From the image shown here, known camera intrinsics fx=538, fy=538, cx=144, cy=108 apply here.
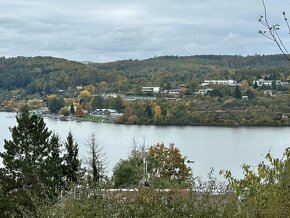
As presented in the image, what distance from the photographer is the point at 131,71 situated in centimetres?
11375

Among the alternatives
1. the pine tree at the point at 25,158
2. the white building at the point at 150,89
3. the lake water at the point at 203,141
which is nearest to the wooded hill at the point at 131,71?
the white building at the point at 150,89

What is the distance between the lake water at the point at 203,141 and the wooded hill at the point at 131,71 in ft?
100

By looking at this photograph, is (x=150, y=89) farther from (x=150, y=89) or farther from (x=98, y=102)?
(x=98, y=102)

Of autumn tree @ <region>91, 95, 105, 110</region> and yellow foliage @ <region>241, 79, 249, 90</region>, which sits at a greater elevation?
yellow foliage @ <region>241, 79, 249, 90</region>

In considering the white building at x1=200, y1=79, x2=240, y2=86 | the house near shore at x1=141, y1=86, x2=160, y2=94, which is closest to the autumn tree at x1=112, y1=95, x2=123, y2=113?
the house near shore at x1=141, y1=86, x2=160, y2=94

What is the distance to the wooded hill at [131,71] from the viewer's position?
8994 centimetres

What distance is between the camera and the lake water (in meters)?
31.5

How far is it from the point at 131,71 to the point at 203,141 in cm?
7397

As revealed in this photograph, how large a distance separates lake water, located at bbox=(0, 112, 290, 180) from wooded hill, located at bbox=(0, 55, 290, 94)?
30.6 metres

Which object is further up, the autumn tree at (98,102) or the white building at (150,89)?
the white building at (150,89)

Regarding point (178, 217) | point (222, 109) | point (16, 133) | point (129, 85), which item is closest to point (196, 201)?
point (178, 217)

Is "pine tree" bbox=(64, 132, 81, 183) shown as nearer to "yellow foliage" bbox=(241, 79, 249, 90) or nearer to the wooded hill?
"yellow foliage" bbox=(241, 79, 249, 90)

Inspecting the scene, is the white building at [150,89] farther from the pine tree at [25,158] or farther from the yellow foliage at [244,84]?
the pine tree at [25,158]

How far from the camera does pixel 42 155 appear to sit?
15.8 m
